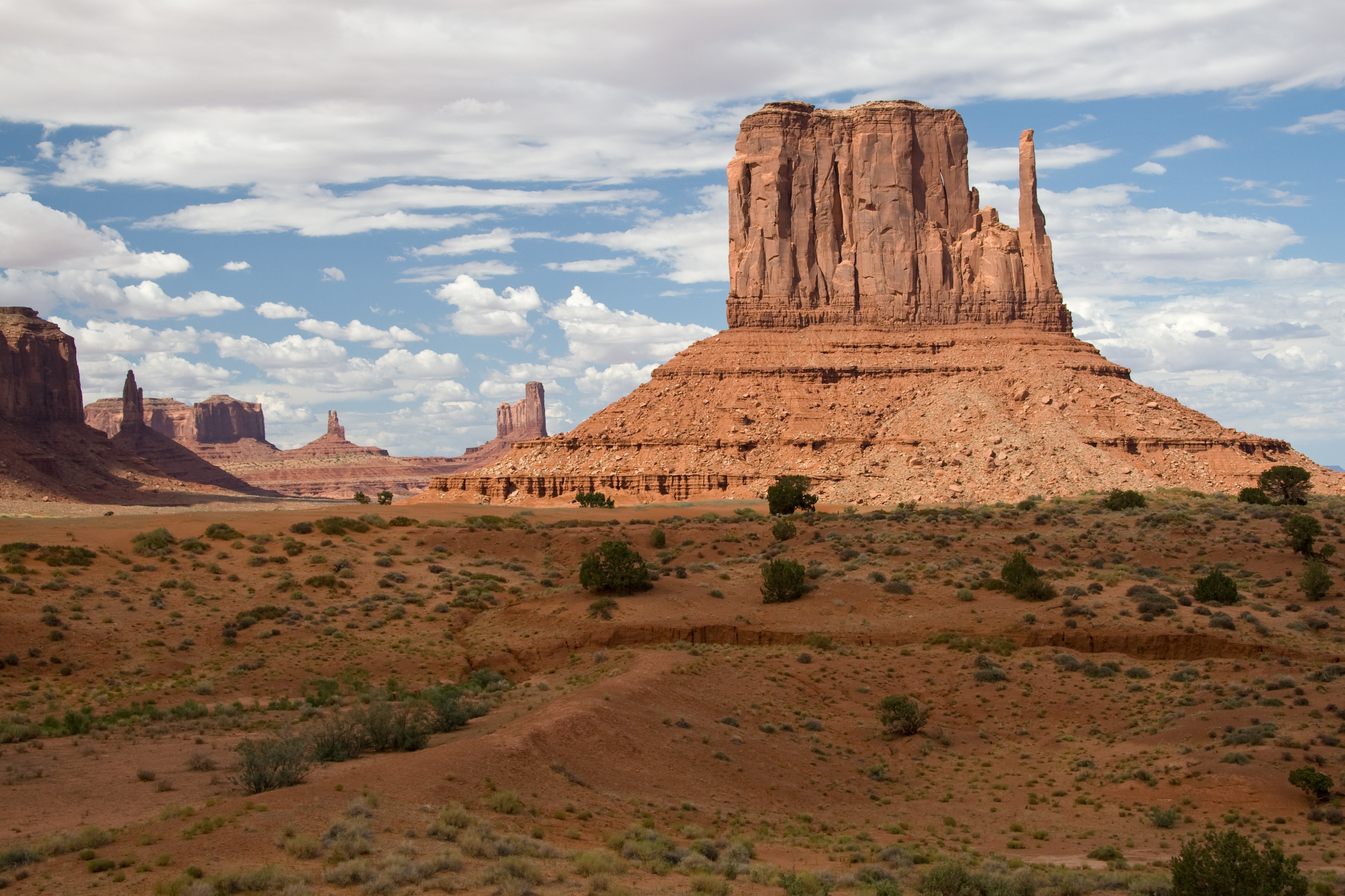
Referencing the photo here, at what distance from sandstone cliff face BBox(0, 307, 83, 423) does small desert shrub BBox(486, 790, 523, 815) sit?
493 feet

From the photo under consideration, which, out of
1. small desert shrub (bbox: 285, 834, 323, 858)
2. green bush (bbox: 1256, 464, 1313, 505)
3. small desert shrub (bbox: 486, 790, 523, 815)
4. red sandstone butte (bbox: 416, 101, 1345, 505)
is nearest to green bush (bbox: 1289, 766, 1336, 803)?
small desert shrub (bbox: 486, 790, 523, 815)

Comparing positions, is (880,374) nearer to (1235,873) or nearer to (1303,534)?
(1303,534)

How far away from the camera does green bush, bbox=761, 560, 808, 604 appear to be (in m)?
33.9

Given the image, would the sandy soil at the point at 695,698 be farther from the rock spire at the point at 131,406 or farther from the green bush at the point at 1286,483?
the rock spire at the point at 131,406

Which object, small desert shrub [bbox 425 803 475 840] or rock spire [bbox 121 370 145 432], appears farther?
rock spire [bbox 121 370 145 432]

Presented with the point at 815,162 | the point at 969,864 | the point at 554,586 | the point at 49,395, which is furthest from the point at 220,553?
the point at 49,395

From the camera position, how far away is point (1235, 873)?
1223cm

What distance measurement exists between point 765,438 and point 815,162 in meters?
36.2

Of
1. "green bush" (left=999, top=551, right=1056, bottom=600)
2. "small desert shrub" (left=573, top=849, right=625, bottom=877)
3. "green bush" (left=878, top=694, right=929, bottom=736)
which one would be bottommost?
"green bush" (left=878, top=694, right=929, bottom=736)

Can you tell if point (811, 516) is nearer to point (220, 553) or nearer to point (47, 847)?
point (220, 553)

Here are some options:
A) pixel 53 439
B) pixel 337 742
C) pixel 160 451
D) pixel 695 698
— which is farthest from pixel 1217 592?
pixel 160 451

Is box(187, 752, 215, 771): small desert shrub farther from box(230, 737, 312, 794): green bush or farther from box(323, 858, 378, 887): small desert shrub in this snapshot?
box(323, 858, 378, 887): small desert shrub

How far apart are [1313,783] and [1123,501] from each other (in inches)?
Answer: 1606

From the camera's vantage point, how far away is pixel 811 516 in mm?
56031
